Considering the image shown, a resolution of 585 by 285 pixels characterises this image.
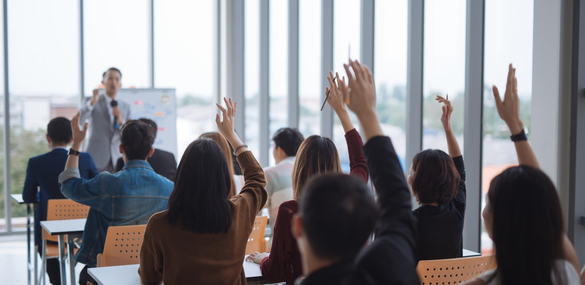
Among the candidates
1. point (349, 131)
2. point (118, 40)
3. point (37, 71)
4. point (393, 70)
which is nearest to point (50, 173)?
point (349, 131)

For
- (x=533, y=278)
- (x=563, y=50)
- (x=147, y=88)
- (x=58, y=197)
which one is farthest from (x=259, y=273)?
(x=147, y=88)

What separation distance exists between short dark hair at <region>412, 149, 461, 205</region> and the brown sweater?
2.53 ft

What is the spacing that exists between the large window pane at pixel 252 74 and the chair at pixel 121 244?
15.3 feet

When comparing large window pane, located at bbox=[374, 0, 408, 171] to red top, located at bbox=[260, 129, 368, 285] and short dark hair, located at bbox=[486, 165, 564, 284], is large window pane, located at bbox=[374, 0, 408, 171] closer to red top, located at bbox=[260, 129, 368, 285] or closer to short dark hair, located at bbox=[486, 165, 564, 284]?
red top, located at bbox=[260, 129, 368, 285]

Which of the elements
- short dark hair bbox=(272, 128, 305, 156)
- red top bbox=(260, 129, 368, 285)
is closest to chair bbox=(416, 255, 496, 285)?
red top bbox=(260, 129, 368, 285)

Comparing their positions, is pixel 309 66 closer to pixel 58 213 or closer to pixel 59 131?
pixel 59 131

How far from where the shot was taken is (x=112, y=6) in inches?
269

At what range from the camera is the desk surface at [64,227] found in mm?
2861

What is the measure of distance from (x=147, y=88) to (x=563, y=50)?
5.28 m

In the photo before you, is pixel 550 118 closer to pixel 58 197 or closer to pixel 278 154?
pixel 278 154

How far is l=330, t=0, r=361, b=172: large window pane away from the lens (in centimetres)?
475

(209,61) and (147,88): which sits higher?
(209,61)

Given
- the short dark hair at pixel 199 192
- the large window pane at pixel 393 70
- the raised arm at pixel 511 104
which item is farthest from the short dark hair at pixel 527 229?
the large window pane at pixel 393 70

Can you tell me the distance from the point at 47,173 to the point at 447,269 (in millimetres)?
3188
